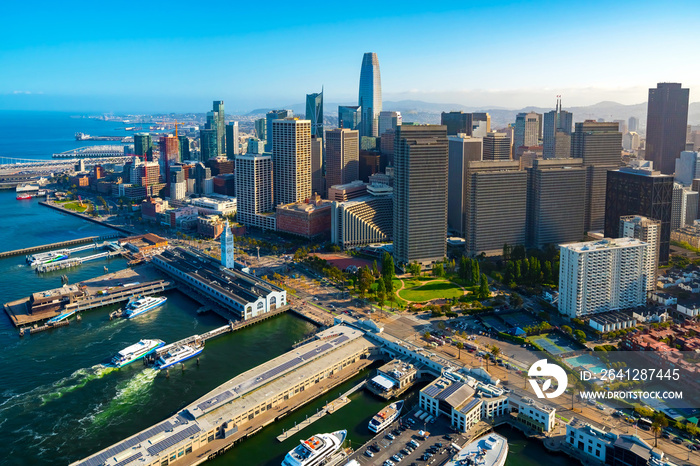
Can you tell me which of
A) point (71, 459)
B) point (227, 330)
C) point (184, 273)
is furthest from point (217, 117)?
point (71, 459)

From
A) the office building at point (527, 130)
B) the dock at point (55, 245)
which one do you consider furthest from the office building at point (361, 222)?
the office building at point (527, 130)

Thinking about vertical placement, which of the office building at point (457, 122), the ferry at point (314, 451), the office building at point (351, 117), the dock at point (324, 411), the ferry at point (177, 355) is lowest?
the dock at point (324, 411)

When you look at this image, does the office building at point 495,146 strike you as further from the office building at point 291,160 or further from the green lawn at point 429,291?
the green lawn at point 429,291

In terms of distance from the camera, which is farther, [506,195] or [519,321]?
[506,195]

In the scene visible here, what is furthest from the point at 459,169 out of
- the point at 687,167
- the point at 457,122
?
the point at 687,167

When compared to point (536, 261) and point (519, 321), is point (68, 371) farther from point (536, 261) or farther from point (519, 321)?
point (536, 261)

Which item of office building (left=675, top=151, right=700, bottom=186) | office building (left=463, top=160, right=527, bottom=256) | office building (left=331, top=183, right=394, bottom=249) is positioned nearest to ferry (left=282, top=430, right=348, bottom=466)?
office building (left=463, top=160, right=527, bottom=256)
